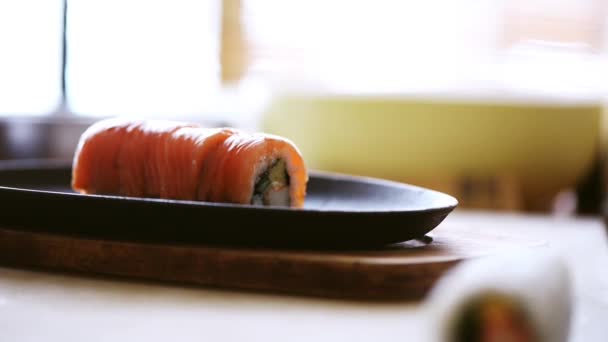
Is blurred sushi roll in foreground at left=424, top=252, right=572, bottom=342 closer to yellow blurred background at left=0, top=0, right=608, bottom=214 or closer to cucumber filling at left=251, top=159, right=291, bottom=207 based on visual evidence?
cucumber filling at left=251, top=159, right=291, bottom=207

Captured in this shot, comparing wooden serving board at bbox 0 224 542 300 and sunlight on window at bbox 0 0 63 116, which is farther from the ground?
sunlight on window at bbox 0 0 63 116

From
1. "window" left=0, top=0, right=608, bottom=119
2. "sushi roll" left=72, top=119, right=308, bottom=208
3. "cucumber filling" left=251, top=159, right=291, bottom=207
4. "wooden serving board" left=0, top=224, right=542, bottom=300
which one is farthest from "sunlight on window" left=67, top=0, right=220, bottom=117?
"wooden serving board" left=0, top=224, right=542, bottom=300

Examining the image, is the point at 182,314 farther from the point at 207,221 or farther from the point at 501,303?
the point at 501,303

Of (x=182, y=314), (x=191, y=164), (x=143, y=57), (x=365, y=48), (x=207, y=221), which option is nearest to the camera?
(x=182, y=314)

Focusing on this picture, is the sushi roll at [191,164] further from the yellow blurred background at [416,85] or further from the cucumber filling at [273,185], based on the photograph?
the yellow blurred background at [416,85]

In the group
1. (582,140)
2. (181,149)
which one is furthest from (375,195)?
(582,140)

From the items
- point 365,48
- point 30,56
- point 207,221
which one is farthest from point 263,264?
point 365,48

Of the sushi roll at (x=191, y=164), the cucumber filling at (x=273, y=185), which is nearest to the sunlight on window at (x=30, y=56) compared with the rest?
the sushi roll at (x=191, y=164)
